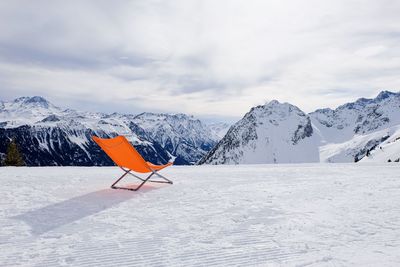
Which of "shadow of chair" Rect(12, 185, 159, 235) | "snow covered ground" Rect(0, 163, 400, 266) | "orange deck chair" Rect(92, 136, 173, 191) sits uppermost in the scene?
"orange deck chair" Rect(92, 136, 173, 191)

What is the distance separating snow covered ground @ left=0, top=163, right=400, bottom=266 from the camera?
4.27m

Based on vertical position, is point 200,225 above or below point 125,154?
below

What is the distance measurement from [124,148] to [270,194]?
3.92 m

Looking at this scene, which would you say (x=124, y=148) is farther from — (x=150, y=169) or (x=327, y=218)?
(x=327, y=218)

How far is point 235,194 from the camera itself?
8789 millimetres

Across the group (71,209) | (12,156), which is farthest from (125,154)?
(12,156)

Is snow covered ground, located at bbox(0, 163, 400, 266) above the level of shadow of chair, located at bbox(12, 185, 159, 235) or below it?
below

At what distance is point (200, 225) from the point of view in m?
5.80

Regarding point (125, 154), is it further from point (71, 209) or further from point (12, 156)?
point (12, 156)

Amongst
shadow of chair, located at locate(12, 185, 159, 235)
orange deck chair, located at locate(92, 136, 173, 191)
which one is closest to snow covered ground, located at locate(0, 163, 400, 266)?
shadow of chair, located at locate(12, 185, 159, 235)

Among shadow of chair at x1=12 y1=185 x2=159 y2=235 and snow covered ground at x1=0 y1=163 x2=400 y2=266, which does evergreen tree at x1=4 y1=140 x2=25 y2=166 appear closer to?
snow covered ground at x1=0 y1=163 x2=400 y2=266

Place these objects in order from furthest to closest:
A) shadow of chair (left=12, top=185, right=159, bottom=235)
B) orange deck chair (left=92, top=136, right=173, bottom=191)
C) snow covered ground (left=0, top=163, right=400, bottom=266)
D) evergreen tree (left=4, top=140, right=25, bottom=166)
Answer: evergreen tree (left=4, top=140, right=25, bottom=166)
orange deck chair (left=92, top=136, right=173, bottom=191)
shadow of chair (left=12, top=185, right=159, bottom=235)
snow covered ground (left=0, top=163, right=400, bottom=266)

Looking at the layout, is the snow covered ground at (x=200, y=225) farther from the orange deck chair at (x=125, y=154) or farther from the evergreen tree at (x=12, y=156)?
the evergreen tree at (x=12, y=156)

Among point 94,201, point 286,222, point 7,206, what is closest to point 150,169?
point 94,201
